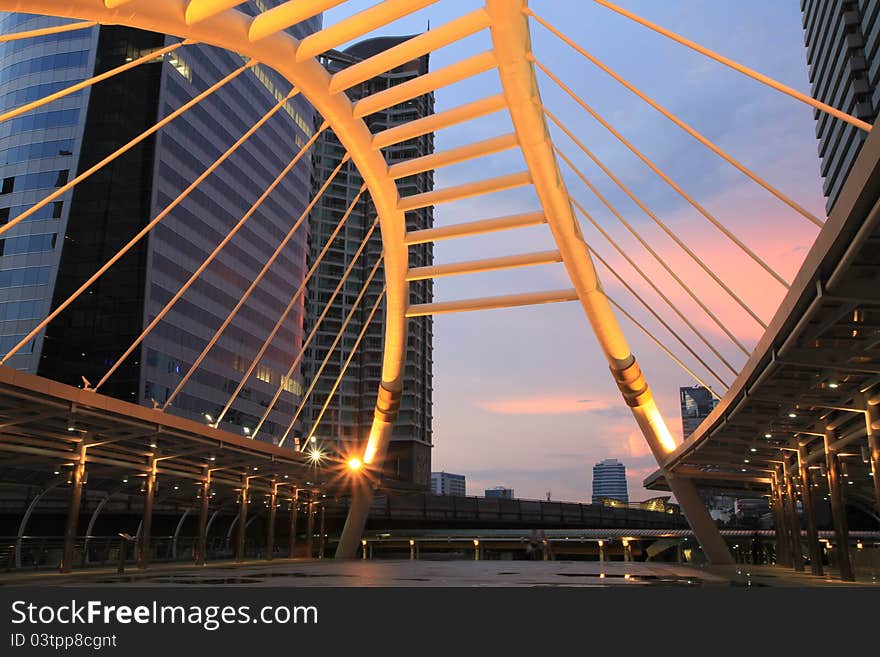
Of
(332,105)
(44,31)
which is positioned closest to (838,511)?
(332,105)

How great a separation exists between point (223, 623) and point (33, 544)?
66.0 ft

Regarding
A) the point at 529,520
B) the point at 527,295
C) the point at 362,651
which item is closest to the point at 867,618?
the point at 362,651

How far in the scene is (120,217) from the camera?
72.4 m

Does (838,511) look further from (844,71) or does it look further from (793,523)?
(844,71)

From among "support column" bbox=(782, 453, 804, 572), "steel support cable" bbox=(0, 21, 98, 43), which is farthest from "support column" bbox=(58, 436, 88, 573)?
"support column" bbox=(782, 453, 804, 572)

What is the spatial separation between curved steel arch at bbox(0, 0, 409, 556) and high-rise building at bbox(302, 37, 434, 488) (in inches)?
2999

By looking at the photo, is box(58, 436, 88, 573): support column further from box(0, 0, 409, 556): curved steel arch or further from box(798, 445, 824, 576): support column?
box(798, 445, 824, 576): support column

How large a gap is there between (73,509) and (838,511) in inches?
933

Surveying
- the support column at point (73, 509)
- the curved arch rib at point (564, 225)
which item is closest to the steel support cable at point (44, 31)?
the curved arch rib at point (564, 225)

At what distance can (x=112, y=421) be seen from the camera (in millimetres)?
22844

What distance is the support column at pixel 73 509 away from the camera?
23.1m

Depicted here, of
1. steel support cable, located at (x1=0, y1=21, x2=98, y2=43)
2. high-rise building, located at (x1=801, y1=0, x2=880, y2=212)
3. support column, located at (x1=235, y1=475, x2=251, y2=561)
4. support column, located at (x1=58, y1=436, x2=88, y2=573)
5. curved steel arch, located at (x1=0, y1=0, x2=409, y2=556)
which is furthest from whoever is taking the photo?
high-rise building, located at (x1=801, y1=0, x2=880, y2=212)

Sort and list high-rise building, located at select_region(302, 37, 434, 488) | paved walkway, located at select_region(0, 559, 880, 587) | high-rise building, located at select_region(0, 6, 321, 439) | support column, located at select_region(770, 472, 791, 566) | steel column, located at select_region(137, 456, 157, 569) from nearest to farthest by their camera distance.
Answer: paved walkway, located at select_region(0, 559, 880, 587) → steel column, located at select_region(137, 456, 157, 569) → support column, located at select_region(770, 472, 791, 566) → high-rise building, located at select_region(0, 6, 321, 439) → high-rise building, located at select_region(302, 37, 434, 488)

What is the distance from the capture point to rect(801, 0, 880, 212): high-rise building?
66.3 meters
